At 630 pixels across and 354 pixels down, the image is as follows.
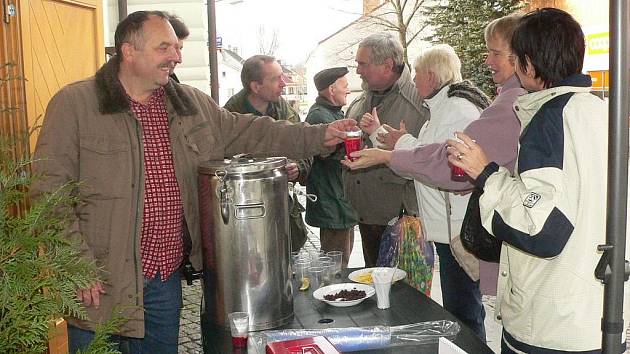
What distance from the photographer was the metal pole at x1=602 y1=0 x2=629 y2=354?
1.20 metres

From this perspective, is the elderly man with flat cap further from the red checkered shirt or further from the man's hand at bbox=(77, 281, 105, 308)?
the man's hand at bbox=(77, 281, 105, 308)

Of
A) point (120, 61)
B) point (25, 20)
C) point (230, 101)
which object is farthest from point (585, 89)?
point (230, 101)

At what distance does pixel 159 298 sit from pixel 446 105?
1.63 metres

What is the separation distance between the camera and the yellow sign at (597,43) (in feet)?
40.4

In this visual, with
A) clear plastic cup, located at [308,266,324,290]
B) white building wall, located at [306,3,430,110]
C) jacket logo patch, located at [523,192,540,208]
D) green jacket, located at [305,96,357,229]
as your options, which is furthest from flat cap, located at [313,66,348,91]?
white building wall, located at [306,3,430,110]

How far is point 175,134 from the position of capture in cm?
262

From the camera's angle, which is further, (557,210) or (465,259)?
(465,259)

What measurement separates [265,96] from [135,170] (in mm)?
1890

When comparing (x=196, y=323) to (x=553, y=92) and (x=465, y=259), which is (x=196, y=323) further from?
(x=553, y=92)

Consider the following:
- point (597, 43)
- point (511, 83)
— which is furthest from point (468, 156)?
point (597, 43)

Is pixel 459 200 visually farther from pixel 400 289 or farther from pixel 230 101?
pixel 230 101

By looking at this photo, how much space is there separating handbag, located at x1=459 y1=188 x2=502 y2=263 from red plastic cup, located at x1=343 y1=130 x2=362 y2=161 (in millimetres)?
649

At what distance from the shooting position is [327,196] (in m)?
4.81

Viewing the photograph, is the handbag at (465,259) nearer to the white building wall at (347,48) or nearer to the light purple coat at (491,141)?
the light purple coat at (491,141)
